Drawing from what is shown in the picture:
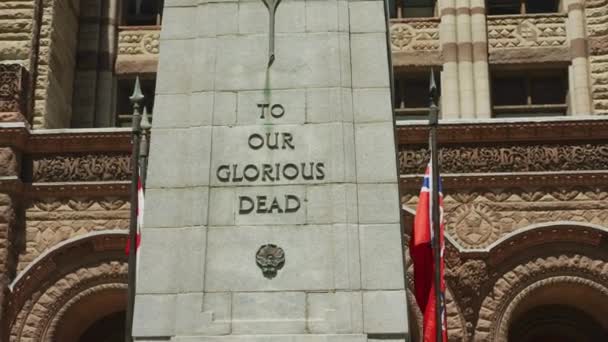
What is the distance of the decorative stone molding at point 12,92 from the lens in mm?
20594

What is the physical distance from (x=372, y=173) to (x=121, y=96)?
14980mm

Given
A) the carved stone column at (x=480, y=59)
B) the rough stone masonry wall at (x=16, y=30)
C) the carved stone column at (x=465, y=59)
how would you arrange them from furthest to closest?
1. the carved stone column at (x=465, y=59)
2. the carved stone column at (x=480, y=59)
3. the rough stone masonry wall at (x=16, y=30)

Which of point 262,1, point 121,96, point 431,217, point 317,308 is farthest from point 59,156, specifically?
point 317,308

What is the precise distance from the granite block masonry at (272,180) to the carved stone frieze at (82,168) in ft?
33.3

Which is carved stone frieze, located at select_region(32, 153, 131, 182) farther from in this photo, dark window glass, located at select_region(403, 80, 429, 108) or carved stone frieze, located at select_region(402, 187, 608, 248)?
dark window glass, located at select_region(403, 80, 429, 108)

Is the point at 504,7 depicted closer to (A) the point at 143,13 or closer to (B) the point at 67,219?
(A) the point at 143,13

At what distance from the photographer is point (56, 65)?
2217 centimetres

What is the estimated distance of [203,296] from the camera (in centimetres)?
948

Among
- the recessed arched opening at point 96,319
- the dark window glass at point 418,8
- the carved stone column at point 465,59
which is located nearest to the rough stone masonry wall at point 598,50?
the carved stone column at point 465,59

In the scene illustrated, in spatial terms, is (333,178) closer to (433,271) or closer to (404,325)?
(404,325)

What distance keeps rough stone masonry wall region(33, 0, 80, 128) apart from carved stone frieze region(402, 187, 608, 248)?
784 cm

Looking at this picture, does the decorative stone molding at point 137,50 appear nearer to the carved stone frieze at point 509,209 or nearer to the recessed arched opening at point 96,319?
the recessed arched opening at point 96,319

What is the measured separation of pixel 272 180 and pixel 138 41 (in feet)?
48.8

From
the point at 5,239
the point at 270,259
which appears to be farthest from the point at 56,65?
the point at 270,259
